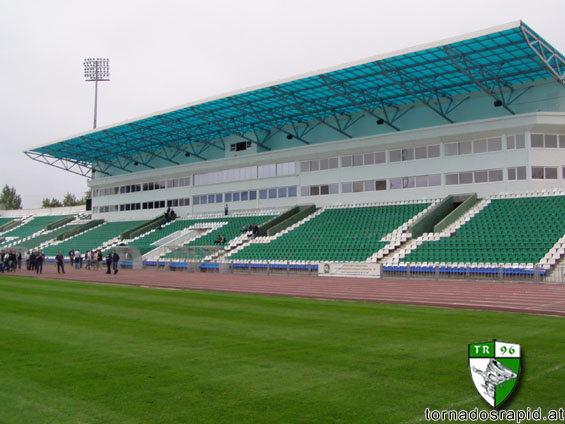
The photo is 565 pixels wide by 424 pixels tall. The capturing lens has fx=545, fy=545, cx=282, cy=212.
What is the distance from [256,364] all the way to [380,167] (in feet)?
129

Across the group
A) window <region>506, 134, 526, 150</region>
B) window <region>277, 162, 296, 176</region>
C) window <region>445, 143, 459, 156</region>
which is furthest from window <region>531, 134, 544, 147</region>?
window <region>277, 162, 296, 176</region>

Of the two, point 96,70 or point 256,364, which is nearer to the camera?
point 256,364

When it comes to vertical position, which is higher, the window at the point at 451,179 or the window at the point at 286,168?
the window at the point at 286,168

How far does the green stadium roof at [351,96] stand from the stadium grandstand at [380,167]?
171mm

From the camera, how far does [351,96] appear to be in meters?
Result: 46.2

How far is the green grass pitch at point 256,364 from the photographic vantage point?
21.6ft

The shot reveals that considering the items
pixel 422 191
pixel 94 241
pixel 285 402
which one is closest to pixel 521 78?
pixel 422 191

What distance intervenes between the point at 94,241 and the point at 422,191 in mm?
39121

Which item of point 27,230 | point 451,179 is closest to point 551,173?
point 451,179

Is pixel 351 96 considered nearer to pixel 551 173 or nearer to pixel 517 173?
pixel 517 173

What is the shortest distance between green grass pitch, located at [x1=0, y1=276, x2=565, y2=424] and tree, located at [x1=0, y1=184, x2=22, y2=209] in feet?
439

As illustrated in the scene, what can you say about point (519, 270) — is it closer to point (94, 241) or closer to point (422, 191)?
point (422, 191)

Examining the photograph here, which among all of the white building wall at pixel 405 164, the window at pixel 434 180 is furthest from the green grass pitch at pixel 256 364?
the window at pixel 434 180

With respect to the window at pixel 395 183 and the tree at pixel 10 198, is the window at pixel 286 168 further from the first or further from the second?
the tree at pixel 10 198
